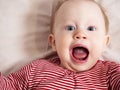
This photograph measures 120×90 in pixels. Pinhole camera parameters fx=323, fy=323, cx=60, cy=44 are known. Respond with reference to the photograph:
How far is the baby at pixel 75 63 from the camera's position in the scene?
46.1 inches

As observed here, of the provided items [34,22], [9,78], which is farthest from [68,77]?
[34,22]

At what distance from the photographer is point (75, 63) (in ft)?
3.97

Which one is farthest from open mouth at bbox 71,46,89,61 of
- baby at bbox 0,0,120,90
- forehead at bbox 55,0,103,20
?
forehead at bbox 55,0,103,20

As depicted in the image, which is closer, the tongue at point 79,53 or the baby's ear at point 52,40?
the tongue at point 79,53

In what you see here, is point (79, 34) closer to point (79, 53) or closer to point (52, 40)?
point (79, 53)

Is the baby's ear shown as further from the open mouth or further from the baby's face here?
the open mouth

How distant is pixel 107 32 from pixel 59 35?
0.22 meters

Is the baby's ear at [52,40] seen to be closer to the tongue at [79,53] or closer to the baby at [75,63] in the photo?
the baby at [75,63]

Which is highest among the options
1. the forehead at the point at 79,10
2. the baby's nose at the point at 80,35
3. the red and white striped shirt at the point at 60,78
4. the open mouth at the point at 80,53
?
the forehead at the point at 79,10

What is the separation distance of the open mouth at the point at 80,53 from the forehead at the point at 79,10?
0.13 metres

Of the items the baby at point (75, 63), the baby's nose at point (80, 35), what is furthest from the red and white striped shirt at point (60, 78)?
the baby's nose at point (80, 35)

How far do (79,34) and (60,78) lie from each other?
18cm

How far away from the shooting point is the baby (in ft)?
3.84

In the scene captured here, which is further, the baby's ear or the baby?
the baby's ear
